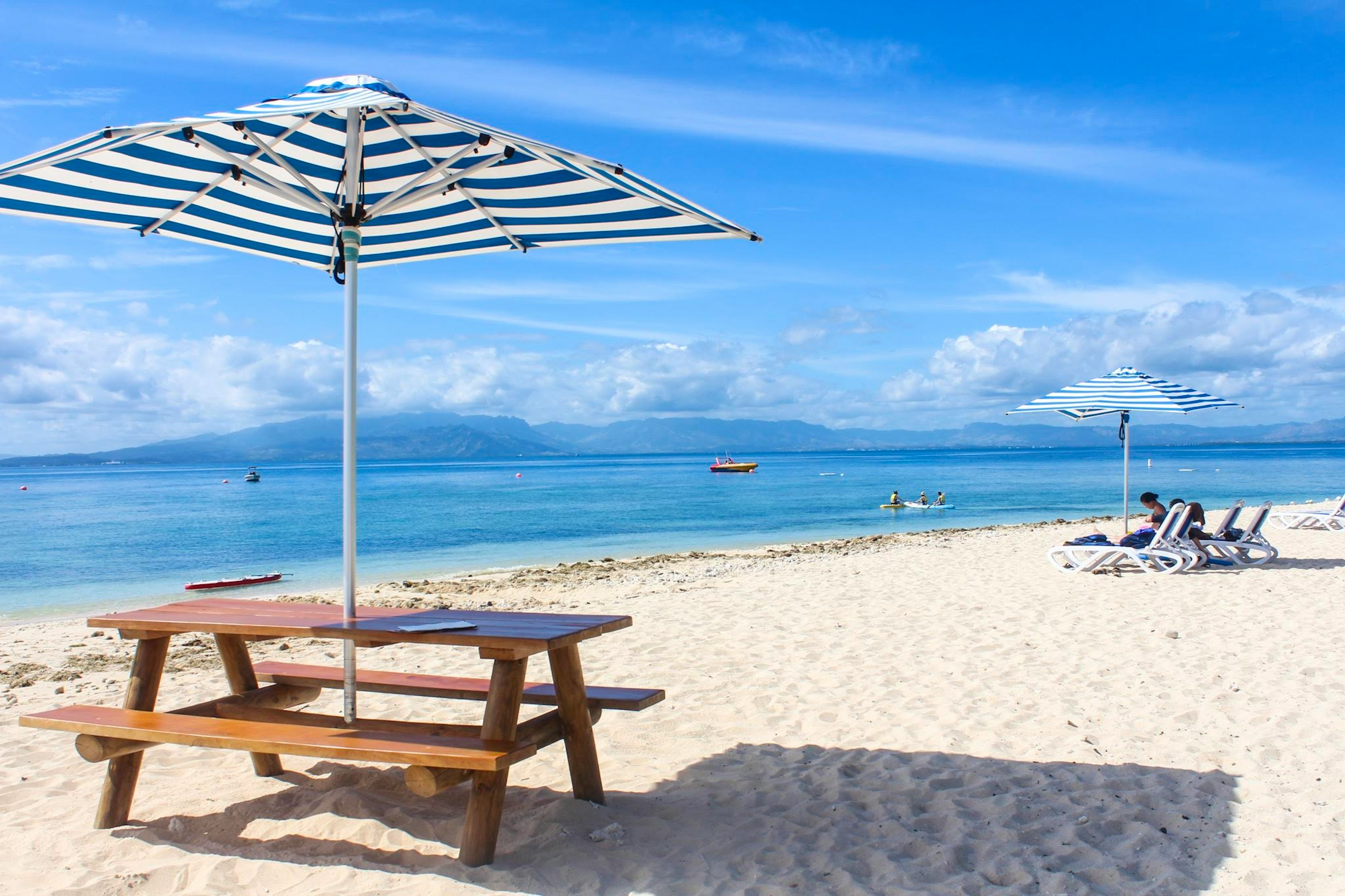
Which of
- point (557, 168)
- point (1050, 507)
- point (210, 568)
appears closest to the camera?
point (557, 168)

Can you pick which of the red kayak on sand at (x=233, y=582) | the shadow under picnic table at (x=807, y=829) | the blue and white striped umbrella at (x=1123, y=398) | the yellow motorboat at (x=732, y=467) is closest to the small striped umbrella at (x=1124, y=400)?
the blue and white striped umbrella at (x=1123, y=398)

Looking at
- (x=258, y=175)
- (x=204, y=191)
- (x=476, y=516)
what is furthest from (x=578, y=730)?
(x=476, y=516)

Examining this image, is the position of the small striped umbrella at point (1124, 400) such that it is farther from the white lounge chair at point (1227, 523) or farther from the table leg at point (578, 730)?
the table leg at point (578, 730)

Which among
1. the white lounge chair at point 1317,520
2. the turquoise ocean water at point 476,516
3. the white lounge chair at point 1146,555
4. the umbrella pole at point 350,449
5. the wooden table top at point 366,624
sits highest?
the umbrella pole at point 350,449

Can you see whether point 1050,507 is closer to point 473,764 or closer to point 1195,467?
point 473,764

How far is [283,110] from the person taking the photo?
288cm

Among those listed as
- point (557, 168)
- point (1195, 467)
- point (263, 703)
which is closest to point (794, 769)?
point (263, 703)

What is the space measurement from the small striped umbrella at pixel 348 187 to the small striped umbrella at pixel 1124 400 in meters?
9.29

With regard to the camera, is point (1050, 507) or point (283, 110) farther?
point (1050, 507)

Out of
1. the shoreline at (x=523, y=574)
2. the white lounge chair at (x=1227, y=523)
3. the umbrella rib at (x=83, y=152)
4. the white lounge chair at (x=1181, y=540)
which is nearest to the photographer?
the umbrella rib at (x=83, y=152)

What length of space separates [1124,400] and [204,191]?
36.2 feet

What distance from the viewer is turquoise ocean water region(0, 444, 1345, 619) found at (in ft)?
60.8

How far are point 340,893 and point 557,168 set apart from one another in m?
2.84

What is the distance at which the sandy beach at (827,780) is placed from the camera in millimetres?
3064
